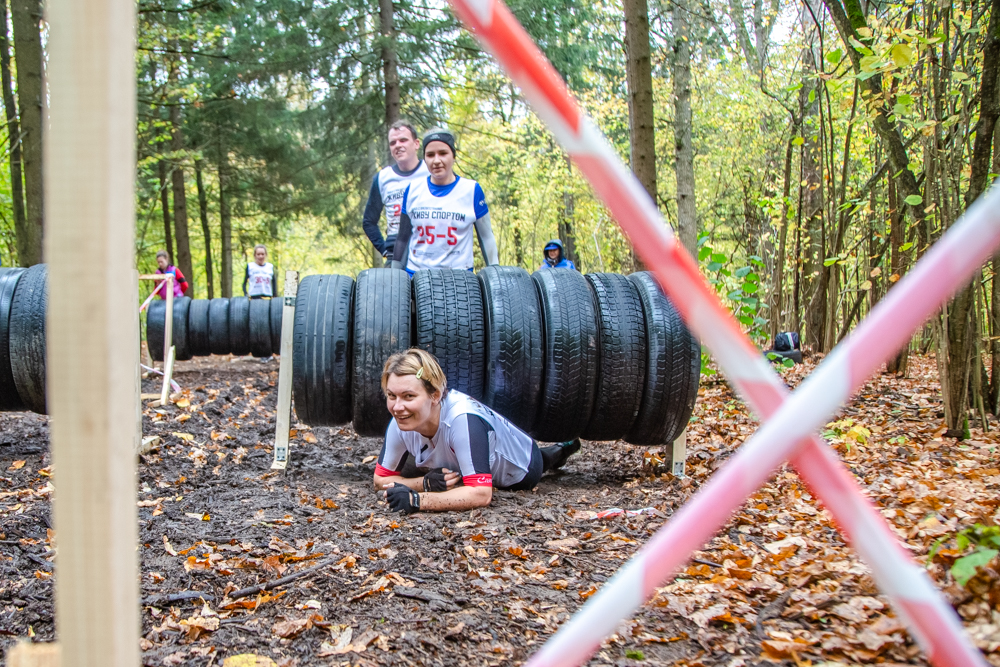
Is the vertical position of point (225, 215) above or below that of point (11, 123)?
below

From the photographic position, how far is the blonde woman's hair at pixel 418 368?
4.02 metres

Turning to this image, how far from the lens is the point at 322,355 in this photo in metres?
4.57

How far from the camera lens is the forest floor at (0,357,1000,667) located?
2312mm

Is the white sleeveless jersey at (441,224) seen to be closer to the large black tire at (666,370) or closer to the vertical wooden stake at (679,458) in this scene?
the large black tire at (666,370)

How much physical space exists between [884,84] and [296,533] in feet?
16.9

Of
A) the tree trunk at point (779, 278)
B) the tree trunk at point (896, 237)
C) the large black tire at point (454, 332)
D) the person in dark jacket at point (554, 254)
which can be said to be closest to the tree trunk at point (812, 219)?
the tree trunk at point (779, 278)

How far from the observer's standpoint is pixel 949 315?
16.6 ft

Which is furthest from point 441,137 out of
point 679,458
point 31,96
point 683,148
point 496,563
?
point 31,96

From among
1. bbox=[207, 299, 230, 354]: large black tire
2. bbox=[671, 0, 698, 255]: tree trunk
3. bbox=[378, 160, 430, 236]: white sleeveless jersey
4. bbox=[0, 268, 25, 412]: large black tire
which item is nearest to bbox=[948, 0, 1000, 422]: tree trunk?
bbox=[671, 0, 698, 255]: tree trunk

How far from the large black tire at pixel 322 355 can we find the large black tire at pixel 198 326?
26.5 ft

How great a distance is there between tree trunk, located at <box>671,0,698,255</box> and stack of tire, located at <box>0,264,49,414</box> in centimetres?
623

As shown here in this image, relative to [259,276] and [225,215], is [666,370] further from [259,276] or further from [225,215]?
[225,215]

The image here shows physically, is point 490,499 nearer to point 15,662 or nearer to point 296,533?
point 296,533

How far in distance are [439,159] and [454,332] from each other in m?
1.51
